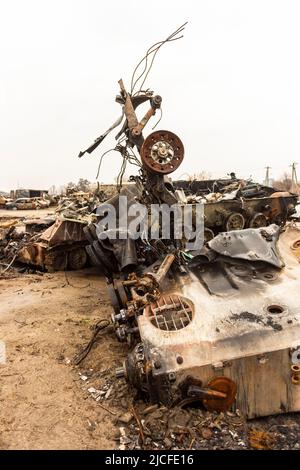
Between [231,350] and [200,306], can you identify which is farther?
[200,306]

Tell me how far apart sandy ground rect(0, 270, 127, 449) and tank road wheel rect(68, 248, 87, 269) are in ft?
5.17

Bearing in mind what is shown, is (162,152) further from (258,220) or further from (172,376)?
(258,220)

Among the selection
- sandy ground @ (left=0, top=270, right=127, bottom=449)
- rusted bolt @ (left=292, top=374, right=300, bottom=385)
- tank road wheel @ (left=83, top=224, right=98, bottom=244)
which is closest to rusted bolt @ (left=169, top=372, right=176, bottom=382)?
sandy ground @ (left=0, top=270, right=127, bottom=449)

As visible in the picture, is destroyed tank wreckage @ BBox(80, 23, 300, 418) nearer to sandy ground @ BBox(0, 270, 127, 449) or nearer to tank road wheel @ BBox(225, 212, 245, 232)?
sandy ground @ BBox(0, 270, 127, 449)

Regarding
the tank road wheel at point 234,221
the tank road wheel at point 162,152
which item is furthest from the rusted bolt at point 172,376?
the tank road wheel at point 234,221

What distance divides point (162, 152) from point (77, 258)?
220 inches

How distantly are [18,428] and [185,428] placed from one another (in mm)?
1404

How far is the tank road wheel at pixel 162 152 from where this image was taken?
15.5ft

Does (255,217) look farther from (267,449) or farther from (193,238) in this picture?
(267,449)

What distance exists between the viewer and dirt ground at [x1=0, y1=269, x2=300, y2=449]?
3.39m

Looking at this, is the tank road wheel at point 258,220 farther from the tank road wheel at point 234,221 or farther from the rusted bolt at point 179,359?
the rusted bolt at point 179,359

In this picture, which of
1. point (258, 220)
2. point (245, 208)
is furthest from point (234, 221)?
point (258, 220)

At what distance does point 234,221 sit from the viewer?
10477mm

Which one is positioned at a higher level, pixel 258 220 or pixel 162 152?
pixel 162 152
